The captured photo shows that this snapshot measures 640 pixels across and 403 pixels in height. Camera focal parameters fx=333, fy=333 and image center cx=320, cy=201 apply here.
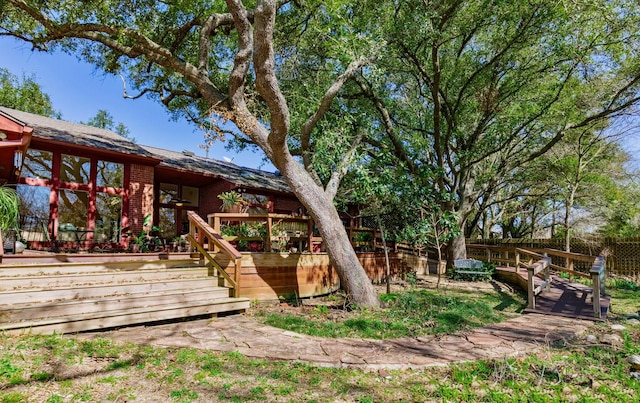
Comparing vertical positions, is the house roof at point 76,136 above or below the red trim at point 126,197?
above

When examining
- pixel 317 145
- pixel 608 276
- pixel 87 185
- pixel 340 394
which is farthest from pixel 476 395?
pixel 608 276

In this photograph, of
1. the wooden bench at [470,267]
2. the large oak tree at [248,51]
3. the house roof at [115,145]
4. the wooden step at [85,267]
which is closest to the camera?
the wooden step at [85,267]

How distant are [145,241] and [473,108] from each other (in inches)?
503

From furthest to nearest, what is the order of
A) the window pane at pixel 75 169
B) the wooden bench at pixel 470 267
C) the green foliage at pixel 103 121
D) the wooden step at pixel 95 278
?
the green foliage at pixel 103 121
the wooden bench at pixel 470 267
the window pane at pixel 75 169
the wooden step at pixel 95 278

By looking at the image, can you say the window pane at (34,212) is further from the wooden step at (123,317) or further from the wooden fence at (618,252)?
the wooden fence at (618,252)

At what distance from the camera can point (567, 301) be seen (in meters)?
7.57

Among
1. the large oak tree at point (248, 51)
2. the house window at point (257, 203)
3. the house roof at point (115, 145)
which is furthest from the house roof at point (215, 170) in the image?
the large oak tree at point (248, 51)

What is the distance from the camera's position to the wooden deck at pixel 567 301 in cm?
652

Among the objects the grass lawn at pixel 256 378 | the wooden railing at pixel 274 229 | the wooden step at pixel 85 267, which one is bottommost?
the grass lawn at pixel 256 378

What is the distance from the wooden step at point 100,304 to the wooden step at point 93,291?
0.26 metres

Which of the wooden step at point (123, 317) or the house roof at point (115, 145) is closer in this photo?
the wooden step at point (123, 317)

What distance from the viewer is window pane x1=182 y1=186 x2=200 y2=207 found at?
1534 cm

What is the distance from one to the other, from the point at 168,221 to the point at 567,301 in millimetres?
14107

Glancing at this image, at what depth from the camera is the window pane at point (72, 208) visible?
997 cm
